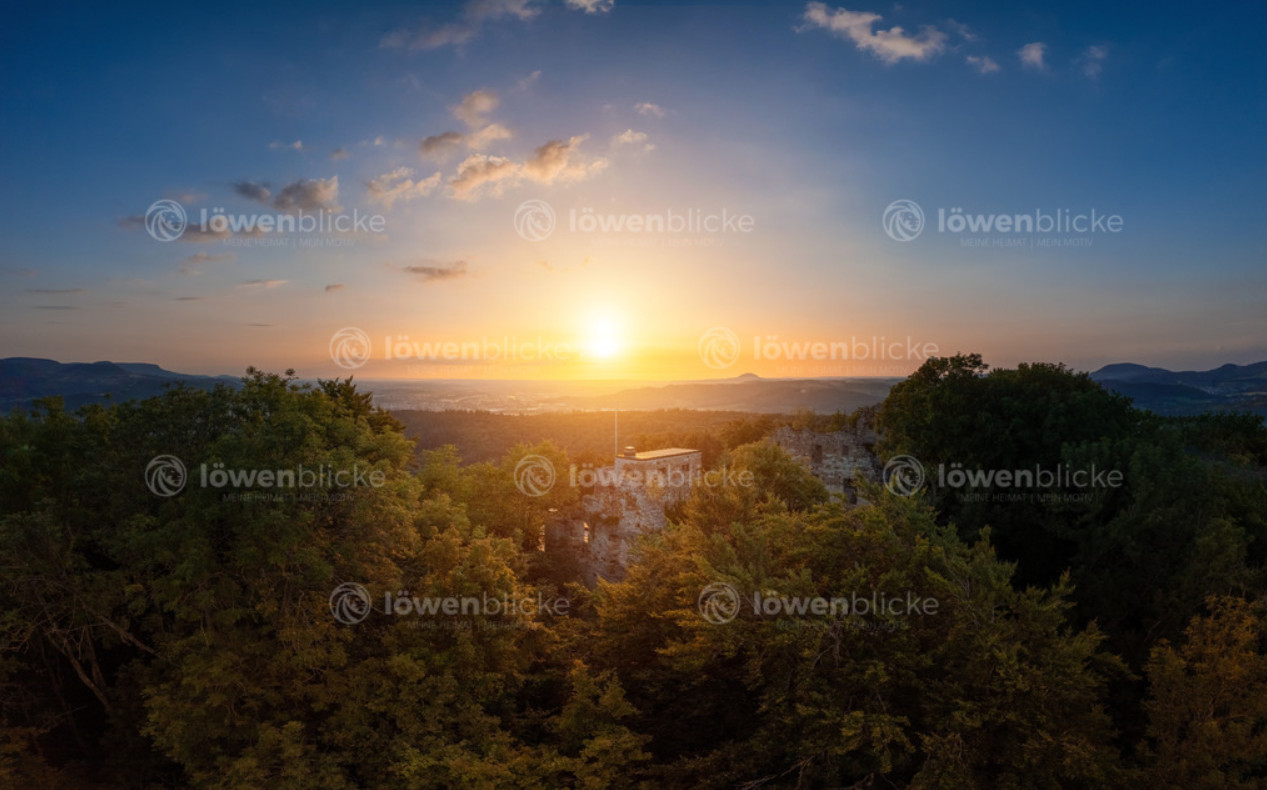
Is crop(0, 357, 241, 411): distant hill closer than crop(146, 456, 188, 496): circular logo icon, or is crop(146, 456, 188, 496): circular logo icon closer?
crop(146, 456, 188, 496): circular logo icon

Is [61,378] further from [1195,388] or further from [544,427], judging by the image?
[1195,388]

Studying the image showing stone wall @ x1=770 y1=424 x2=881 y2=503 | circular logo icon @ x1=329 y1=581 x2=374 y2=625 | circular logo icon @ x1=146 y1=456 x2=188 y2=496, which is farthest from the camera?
stone wall @ x1=770 y1=424 x2=881 y2=503

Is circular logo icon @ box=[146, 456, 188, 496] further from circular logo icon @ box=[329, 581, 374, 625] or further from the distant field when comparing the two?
the distant field

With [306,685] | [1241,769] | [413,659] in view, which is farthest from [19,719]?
[1241,769]

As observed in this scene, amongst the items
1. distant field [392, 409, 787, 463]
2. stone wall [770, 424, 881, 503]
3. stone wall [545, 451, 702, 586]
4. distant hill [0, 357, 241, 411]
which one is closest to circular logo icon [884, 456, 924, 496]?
stone wall [770, 424, 881, 503]

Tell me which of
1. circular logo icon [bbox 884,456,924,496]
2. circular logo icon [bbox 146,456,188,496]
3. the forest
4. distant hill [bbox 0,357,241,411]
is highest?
distant hill [bbox 0,357,241,411]

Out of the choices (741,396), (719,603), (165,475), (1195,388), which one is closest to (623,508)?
(719,603)

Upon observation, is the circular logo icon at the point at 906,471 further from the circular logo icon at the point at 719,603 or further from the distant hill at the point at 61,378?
the distant hill at the point at 61,378

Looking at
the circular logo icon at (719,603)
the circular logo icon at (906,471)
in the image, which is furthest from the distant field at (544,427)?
the circular logo icon at (719,603)
